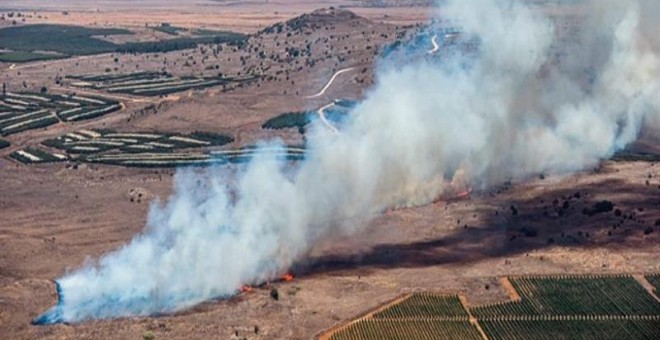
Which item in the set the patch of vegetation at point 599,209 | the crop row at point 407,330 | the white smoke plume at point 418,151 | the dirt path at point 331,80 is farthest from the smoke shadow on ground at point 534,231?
the dirt path at point 331,80

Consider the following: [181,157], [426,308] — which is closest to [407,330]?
[426,308]

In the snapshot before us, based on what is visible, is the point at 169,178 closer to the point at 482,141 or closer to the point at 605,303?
the point at 482,141

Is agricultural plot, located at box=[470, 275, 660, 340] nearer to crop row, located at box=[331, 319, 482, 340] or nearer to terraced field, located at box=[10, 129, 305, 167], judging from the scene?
crop row, located at box=[331, 319, 482, 340]

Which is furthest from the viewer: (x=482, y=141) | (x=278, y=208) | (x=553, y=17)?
(x=553, y=17)

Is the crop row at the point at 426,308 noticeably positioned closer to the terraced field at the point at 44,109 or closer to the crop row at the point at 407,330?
the crop row at the point at 407,330

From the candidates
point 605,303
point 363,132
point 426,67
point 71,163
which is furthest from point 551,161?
point 71,163

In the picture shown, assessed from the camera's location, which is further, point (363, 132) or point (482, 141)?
point (482, 141)
